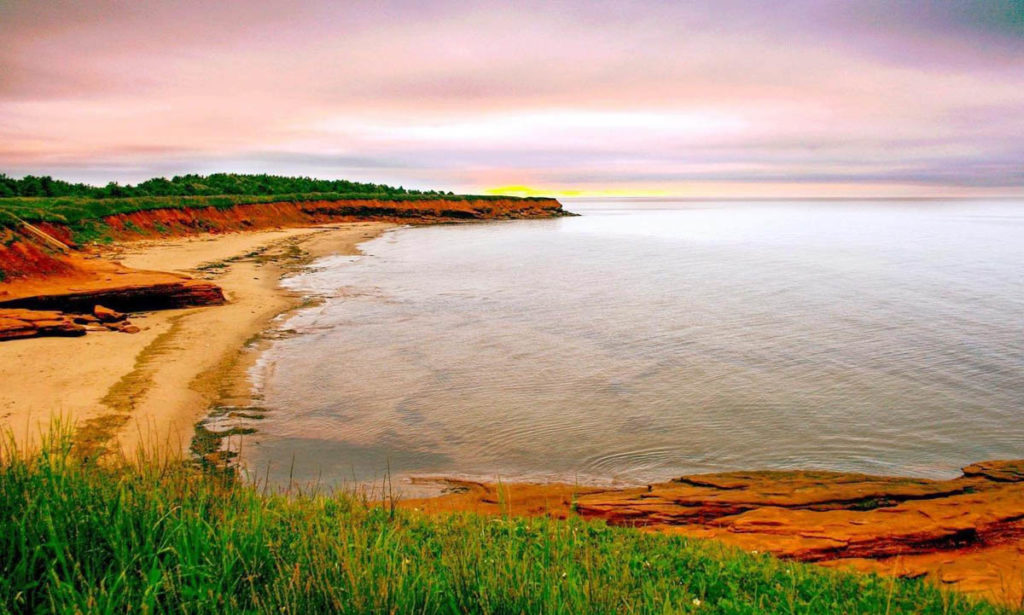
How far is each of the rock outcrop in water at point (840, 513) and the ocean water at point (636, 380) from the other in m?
0.78

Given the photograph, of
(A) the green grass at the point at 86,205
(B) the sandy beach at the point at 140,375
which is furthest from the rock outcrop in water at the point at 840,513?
(A) the green grass at the point at 86,205

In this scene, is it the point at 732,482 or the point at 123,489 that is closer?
the point at 123,489

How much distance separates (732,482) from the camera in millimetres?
8344

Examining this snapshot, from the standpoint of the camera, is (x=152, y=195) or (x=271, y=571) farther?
(x=152, y=195)

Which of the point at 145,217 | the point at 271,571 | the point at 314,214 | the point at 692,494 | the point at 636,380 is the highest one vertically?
the point at 314,214

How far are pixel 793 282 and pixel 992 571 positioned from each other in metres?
25.9

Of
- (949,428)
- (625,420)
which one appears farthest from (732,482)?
(949,428)

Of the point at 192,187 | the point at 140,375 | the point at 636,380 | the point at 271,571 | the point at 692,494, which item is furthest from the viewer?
the point at 192,187

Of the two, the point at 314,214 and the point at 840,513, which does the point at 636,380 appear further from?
the point at 314,214

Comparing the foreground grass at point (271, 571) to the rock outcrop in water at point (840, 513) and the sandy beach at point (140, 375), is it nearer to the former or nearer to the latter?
the sandy beach at point (140, 375)

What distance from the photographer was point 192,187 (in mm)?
64500

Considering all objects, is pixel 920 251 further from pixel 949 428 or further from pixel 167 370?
pixel 167 370

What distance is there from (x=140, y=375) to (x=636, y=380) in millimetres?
10412

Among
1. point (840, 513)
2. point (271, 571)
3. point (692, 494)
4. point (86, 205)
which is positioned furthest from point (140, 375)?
point (86, 205)
